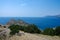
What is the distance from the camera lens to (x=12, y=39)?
37.9 feet

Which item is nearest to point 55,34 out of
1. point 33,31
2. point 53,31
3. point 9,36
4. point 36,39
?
point 53,31

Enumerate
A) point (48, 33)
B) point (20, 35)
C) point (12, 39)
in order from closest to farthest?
point (12, 39) < point (20, 35) < point (48, 33)

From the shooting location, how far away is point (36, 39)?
11625mm

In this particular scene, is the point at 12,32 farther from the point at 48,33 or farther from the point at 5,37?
the point at 48,33

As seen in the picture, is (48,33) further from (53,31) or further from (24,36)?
(24,36)

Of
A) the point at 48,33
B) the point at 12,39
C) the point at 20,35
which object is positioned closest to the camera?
the point at 12,39

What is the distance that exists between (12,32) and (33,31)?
118 inches

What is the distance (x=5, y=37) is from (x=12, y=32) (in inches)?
35.4

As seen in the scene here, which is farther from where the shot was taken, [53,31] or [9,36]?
[53,31]

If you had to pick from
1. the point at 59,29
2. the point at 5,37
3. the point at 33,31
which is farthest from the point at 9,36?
the point at 59,29

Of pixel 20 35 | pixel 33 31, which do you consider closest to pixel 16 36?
pixel 20 35

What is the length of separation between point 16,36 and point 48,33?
3.39m

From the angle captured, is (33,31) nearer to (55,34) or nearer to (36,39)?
(55,34)

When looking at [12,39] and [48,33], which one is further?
[48,33]
